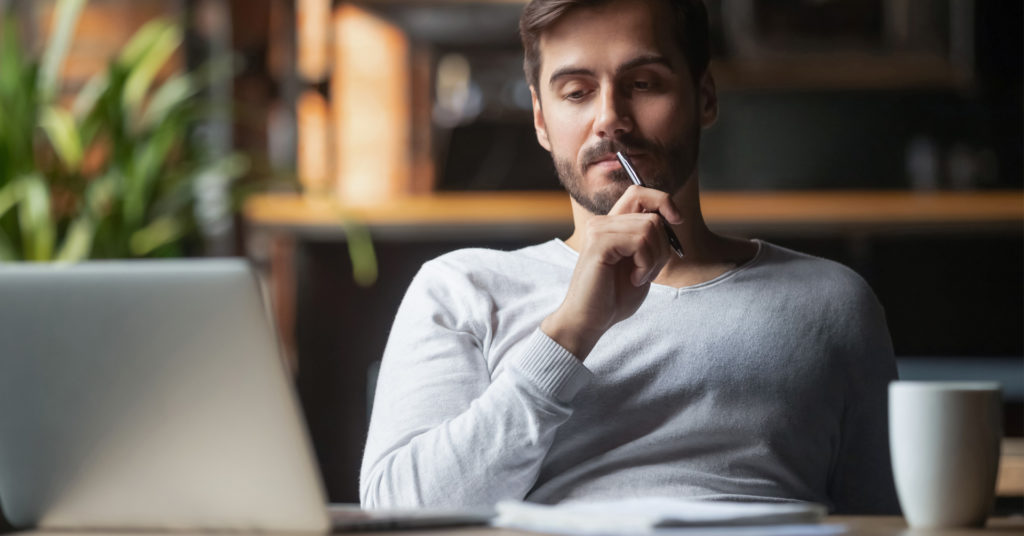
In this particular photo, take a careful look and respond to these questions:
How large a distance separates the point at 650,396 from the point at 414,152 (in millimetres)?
3086

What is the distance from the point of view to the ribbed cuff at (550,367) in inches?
40.8

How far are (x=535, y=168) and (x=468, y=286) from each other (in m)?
3.01

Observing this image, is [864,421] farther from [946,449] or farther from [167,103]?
[167,103]

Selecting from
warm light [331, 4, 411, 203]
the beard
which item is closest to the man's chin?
the beard

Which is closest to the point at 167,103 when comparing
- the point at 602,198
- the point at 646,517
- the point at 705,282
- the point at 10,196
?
the point at 10,196

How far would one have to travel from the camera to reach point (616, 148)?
50.8 inches

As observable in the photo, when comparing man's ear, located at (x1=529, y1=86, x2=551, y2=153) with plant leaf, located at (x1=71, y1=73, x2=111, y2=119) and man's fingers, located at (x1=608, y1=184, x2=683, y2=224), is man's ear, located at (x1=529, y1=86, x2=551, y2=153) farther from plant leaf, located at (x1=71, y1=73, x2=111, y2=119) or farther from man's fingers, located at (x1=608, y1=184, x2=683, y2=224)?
plant leaf, located at (x1=71, y1=73, x2=111, y2=119)

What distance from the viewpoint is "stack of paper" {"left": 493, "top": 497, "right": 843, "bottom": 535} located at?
2.51ft

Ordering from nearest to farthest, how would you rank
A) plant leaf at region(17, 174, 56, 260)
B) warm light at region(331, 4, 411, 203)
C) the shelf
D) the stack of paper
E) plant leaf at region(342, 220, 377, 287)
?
the stack of paper
plant leaf at region(17, 174, 56, 260)
plant leaf at region(342, 220, 377, 287)
the shelf
warm light at region(331, 4, 411, 203)

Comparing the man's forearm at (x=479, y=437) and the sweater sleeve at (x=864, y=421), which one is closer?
the man's forearm at (x=479, y=437)

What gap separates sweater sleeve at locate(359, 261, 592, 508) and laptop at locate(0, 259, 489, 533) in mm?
283

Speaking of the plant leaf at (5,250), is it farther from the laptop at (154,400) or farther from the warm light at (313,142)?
the warm light at (313,142)

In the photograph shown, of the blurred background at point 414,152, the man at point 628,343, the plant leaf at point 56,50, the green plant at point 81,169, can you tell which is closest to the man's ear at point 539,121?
the man at point 628,343

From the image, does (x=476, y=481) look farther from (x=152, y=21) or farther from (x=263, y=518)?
(x=152, y=21)
